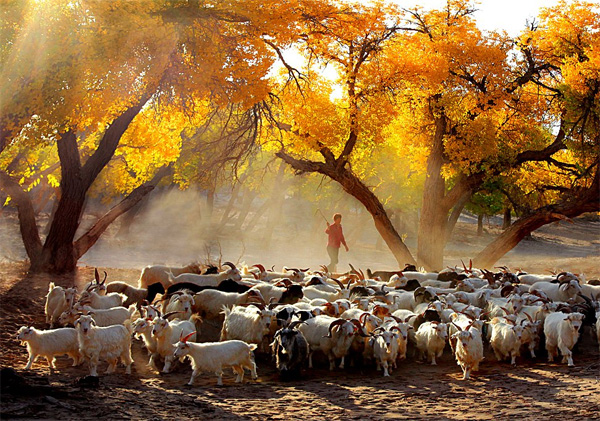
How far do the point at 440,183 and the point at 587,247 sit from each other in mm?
34929

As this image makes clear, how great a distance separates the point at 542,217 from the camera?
2386 centimetres

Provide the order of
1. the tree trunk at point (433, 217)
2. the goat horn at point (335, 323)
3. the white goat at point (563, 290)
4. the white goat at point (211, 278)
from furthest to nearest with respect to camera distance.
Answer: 1. the tree trunk at point (433, 217)
2. the white goat at point (211, 278)
3. the white goat at point (563, 290)
4. the goat horn at point (335, 323)

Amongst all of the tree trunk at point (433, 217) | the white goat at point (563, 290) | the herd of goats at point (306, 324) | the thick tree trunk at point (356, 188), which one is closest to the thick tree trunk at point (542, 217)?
the tree trunk at point (433, 217)

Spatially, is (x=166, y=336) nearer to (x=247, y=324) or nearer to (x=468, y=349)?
(x=247, y=324)

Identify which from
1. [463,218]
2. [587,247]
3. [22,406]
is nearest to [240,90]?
[22,406]

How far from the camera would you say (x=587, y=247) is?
54.8 m

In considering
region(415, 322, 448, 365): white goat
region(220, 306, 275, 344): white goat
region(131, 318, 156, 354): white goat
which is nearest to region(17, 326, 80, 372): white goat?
region(131, 318, 156, 354): white goat

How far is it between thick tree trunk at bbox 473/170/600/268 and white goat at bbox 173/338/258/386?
15306 millimetres

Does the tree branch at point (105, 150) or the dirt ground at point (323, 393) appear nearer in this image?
the dirt ground at point (323, 393)

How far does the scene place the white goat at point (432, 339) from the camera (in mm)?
11609

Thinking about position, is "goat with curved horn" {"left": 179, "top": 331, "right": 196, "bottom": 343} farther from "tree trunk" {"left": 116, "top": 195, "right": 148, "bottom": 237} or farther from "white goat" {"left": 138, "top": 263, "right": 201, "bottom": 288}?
"tree trunk" {"left": 116, "top": 195, "right": 148, "bottom": 237}

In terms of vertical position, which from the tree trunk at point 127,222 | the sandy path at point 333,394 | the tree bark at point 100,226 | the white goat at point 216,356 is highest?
the tree trunk at point 127,222

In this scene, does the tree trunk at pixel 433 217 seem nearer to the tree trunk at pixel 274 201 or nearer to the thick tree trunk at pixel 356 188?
the thick tree trunk at pixel 356 188

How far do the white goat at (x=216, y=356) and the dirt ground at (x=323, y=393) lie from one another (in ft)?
0.64
